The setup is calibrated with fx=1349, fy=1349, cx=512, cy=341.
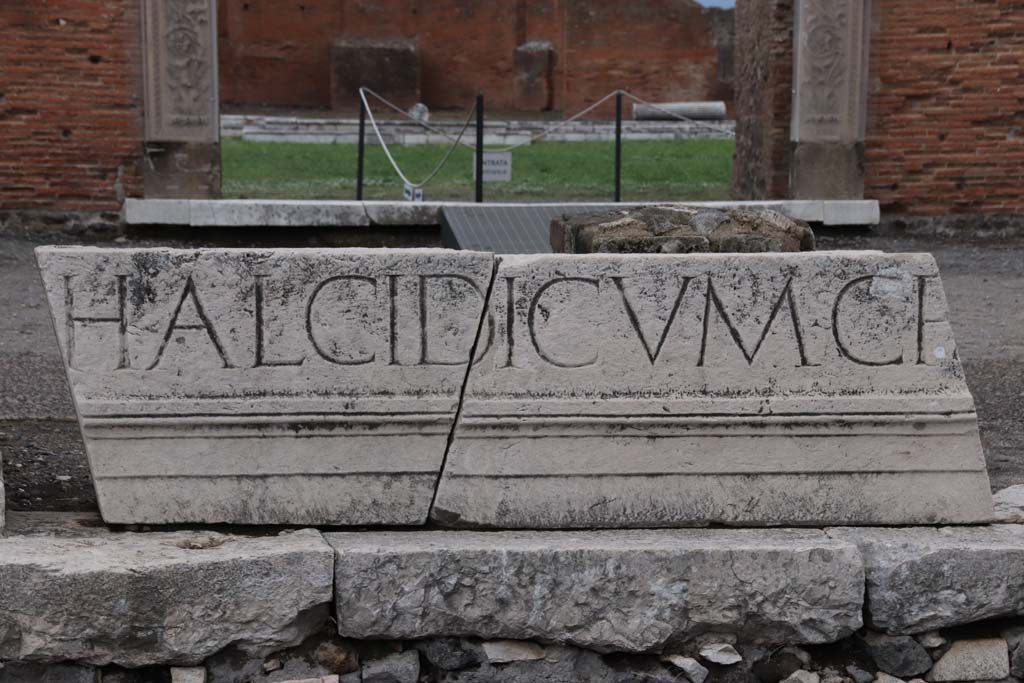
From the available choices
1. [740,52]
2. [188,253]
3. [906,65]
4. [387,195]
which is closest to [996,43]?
[906,65]

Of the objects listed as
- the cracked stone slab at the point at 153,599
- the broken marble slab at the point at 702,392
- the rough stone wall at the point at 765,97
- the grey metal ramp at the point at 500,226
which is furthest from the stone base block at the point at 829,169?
the cracked stone slab at the point at 153,599

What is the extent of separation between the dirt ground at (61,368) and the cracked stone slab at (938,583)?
88cm

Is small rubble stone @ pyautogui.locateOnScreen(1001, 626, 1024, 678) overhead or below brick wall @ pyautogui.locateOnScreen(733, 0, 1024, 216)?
below

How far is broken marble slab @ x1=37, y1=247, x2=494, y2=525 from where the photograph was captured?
9.13 ft

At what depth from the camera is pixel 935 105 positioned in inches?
347

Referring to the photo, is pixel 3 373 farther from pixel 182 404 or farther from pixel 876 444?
pixel 876 444

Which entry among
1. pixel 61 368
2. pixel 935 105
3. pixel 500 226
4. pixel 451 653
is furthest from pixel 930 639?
pixel 935 105

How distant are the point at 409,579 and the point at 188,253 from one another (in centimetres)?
81

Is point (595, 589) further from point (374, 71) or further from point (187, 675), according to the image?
point (374, 71)

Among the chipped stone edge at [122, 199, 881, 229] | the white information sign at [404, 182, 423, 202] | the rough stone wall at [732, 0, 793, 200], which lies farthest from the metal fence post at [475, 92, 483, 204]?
the rough stone wall at [732, 0, 793, 200]

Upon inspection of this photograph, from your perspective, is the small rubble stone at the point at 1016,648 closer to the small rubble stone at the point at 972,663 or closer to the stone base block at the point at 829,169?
the small rubble stone at the point at 972,663

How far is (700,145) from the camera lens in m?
16.0

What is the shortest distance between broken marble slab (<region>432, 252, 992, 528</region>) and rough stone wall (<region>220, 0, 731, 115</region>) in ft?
61.0

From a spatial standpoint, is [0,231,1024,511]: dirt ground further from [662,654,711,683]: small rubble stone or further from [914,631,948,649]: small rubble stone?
[662,654,711,683]: small rubble stone
